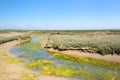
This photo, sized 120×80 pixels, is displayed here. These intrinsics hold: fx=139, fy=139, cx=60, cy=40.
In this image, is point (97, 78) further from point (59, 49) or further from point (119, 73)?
point (59, 49)

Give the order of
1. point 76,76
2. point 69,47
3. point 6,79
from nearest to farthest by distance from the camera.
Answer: point 6,79, point 76,76, point 69,47

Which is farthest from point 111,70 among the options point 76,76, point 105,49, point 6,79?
point 6,79

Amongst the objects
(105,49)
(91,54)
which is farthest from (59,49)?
(105,49)

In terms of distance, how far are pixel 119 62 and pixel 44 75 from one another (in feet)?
28.7

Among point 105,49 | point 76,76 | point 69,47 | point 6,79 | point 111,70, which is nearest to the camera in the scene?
point 6,79

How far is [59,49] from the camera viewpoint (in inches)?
894

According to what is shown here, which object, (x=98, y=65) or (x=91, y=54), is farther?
(x=91, y=54)

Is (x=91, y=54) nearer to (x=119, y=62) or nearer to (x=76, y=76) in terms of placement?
(x=119, y=62)

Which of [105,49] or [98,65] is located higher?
[105,49]

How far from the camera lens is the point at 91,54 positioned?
1842 cm

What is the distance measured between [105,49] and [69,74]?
328 inches

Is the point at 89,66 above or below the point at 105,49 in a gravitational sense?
below

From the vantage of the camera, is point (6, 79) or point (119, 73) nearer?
point (6, 79)

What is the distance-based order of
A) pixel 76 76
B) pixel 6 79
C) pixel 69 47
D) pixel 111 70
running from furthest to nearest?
1. pixel 69 47
2. pixel 111 70
3. pixel 76 76
4. pixel 6 79
